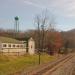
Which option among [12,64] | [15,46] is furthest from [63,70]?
[15,46]

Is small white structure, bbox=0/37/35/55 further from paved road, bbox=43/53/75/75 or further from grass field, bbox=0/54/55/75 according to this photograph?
paved road, bbox=43/53/75/75

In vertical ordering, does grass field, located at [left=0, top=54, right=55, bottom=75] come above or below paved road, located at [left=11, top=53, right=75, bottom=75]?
above

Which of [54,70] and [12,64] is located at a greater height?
[12,64]

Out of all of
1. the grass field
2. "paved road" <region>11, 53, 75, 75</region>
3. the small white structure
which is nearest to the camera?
"paved road" <region>11, 53, 75, 75</region>

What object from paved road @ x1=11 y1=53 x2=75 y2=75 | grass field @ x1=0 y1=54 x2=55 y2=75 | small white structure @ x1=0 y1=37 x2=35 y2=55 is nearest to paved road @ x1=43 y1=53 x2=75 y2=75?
paved road @ x1=11 y1=53 x2=75 y2=75

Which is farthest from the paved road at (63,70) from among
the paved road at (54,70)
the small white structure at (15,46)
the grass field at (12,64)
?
the small white structure at (15,46)

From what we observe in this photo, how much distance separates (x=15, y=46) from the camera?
55.2 m

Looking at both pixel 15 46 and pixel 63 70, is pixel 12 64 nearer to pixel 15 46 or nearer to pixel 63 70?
pixel 63 70

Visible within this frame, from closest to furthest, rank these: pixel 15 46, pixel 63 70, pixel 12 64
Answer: pixel 63 70 < pixel 12 64 < pixel 15 46

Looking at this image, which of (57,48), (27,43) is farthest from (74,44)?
(27,43)

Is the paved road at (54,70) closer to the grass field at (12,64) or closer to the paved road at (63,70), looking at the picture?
the paved road at (63,70)

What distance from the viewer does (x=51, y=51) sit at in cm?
7344

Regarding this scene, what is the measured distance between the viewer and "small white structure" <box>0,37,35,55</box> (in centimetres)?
5056

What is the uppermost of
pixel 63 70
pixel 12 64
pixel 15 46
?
pixel 15 46
